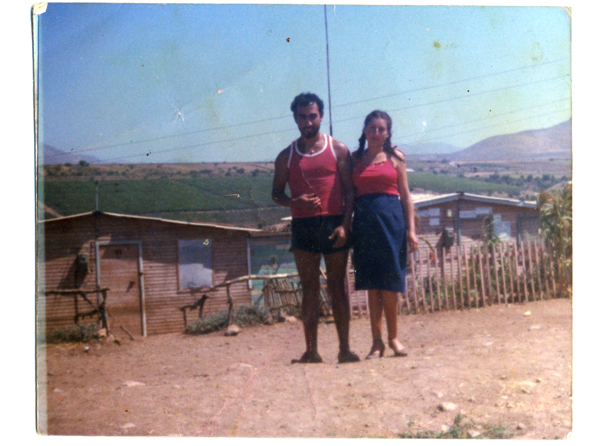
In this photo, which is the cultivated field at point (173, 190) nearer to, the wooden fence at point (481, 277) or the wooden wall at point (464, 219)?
the wooden wall at point (464, 219)

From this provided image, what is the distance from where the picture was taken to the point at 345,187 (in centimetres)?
382

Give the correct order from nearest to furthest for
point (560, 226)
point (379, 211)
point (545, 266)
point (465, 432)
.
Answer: point (465, 432) → point (379, 211) → point (560, 226) → point (545, 266)

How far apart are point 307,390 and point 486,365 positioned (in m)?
1.48

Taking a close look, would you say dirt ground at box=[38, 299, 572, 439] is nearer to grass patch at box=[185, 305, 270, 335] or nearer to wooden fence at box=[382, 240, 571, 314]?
grass patch at box=[185, 305, 270, 335]

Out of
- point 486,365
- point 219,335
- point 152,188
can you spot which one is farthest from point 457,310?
point 152,188

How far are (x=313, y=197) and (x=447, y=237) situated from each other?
125 cm

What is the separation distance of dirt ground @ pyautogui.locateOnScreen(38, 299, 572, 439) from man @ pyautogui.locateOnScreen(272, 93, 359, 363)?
285 millimetres

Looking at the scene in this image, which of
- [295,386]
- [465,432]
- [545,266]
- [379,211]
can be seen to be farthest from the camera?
[545,266]

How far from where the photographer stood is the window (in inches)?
152

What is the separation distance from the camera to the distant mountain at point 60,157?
3.76 m

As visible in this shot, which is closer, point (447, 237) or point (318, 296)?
point (318, 296)

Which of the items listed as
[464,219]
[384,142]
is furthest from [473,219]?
[384,142]

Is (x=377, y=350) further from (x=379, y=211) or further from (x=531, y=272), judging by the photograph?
(x=531, y=272)

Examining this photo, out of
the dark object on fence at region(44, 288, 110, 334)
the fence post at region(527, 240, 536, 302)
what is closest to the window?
the dark object on fence at region(44, 288, 110, 334)
